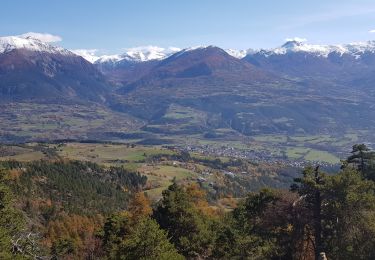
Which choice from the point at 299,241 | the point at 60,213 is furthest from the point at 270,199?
the point at 60,213

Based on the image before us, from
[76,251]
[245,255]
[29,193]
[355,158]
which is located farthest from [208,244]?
[29,193]

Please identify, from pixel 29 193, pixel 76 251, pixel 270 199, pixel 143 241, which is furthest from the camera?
pixel 29 193

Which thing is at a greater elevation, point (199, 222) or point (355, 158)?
point (355, 158)

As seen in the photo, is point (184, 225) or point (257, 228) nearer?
point (257, 228)

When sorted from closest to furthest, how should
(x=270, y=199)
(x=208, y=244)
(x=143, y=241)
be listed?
(x=143, y=241) < (x=270, y=199) < (x=208, y=244)

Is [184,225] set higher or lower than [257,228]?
lower

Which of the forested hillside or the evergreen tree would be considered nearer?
the forested hillside

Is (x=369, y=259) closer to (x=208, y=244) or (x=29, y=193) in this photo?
(x=208, y=244)

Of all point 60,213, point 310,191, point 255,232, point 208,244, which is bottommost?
point 60,213

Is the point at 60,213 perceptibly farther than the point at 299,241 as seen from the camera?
Yes

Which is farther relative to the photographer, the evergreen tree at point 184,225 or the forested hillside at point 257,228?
the evergreen tree at point 184,225
